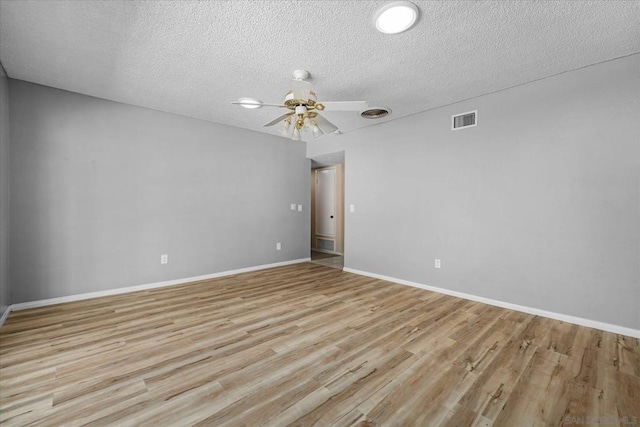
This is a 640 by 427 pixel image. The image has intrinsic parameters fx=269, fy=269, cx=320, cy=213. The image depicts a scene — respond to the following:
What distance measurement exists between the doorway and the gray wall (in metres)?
1.92

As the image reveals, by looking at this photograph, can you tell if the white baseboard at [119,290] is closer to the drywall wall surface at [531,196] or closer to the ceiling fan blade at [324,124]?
the drywall wall surface at [531,196]

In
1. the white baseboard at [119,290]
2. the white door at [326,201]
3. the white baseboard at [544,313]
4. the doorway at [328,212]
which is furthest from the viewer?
the white door at [326,201]

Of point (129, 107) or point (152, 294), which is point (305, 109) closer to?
point (129, 107)

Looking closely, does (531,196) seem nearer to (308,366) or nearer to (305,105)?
(305,105)

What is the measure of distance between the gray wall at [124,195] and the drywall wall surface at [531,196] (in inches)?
97.6

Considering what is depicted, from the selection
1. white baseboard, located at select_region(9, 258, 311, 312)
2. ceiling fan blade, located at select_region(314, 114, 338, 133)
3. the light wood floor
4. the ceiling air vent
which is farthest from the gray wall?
the ceiling air vent

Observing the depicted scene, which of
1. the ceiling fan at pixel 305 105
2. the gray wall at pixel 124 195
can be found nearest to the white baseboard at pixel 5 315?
the gray wall at pixel 124 195

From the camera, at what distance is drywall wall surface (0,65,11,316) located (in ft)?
8.62

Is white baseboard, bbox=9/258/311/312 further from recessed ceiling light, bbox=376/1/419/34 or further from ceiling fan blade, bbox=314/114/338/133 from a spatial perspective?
recessed ceiling light, bbox=376/1/419/34

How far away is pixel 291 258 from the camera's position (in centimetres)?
544

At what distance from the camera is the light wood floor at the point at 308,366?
144 centimetres

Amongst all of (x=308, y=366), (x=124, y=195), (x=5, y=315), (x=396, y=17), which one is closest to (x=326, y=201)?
(x=124, y=195)

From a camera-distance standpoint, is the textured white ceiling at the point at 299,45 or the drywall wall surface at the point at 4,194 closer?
the textured white ceiling at the point at 299,45

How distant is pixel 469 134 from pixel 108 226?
4717 mm
